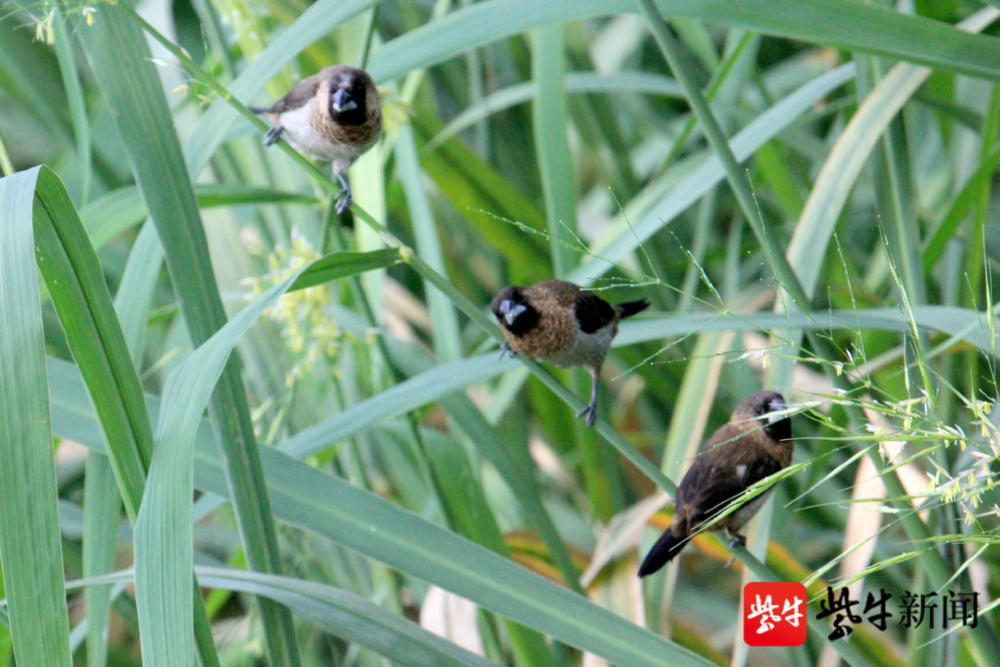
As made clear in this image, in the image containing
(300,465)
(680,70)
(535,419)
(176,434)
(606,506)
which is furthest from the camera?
(535,419)

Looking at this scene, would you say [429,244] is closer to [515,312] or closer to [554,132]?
[554,132]

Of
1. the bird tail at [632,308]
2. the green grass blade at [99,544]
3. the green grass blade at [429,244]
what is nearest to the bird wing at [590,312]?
the bird tail at [632,308]

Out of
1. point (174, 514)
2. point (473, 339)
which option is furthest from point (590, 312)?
point (473, 339)

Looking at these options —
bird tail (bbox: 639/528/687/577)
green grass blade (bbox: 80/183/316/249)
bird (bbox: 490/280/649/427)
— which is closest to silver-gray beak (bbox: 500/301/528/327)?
bird (bbox: 490/280/649/427)

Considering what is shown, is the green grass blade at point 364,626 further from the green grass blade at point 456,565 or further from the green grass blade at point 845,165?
the green grass blade at point 845,165

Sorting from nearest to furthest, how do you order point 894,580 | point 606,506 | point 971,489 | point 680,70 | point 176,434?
1. point 971,489
2. point 176,434
3. point 680,70
4. point 894,580
5. point 606,506

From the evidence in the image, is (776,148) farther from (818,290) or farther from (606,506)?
Answer: (606,506)

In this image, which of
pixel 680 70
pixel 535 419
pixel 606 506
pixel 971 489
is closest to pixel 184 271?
pixel 680 70
